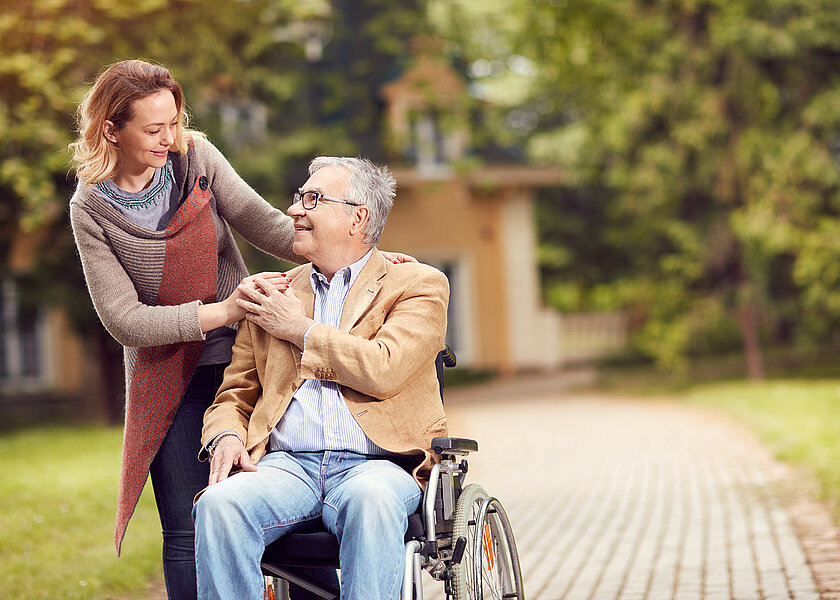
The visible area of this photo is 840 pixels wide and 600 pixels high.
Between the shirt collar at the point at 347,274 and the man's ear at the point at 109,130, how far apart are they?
0.68 metres

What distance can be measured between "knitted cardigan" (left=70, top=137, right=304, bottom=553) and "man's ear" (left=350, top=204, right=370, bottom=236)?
0.33 m

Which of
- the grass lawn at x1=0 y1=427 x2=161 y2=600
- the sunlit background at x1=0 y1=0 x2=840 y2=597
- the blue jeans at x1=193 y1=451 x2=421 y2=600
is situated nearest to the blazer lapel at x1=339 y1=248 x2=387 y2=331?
the blue jeans at x1=193 y1=451 x2=421 y2=600

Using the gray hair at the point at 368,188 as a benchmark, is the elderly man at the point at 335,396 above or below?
below

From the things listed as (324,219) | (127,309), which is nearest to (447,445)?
(324,219)

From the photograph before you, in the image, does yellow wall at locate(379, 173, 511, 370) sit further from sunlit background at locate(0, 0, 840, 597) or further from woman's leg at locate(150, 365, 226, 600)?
woman's leg at locate(150, 365, 226, 600)

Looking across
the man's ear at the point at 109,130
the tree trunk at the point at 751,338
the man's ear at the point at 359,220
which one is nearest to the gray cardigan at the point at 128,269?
the man's ear at the point at 109,130

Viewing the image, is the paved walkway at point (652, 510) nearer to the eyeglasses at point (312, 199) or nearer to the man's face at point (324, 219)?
the man's face at point (324, 219)

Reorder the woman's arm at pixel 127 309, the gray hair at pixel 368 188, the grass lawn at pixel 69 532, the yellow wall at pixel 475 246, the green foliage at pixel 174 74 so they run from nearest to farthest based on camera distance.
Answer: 1. the woman's arm at pixel 127 309
2. the gray hair at pixel 368 188
3. the grass lawn at pixel 69 532
4. the green foliage at pixel 174 74
5. the yellow wall at pixel 475 246

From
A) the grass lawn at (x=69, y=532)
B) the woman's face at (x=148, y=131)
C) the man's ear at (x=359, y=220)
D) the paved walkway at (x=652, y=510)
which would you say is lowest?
the paved walkway at (x=652, y=510)

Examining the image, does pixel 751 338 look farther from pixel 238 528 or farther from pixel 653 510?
pixel 238 528

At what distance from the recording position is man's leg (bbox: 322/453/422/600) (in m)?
2.98

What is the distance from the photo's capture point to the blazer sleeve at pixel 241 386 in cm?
342

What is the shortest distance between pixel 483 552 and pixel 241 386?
85 centimetres

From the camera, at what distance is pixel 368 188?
3453 millimetres
